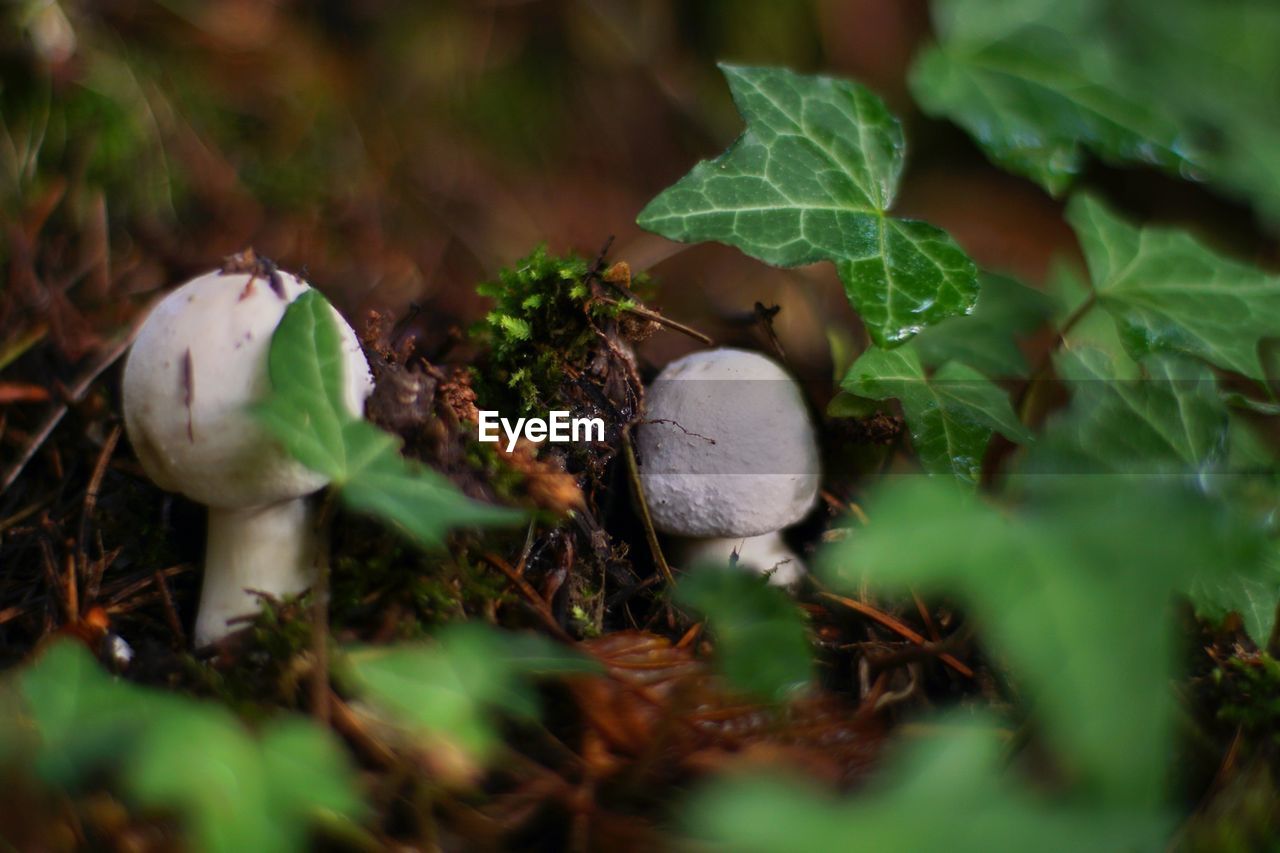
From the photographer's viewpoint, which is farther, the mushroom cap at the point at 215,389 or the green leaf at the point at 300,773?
the mushroom cap at the point at 215,389

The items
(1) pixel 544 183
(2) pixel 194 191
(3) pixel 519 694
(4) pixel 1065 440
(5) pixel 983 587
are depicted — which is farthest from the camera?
(1) pixel 544 183

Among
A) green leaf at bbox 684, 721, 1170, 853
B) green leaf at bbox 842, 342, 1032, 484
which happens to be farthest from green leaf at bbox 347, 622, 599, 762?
green leaf at bbox 842, 342, 1032, 484

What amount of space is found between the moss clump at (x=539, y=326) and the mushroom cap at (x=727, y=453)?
0.19m

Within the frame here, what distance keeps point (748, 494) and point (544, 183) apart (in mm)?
1901

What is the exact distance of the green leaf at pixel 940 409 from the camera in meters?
1.43

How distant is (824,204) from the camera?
4.89ft

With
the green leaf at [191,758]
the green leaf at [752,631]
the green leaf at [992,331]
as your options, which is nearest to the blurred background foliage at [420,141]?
the green leaf at [992,331]

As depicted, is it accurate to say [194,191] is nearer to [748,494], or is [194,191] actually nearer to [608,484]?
[608,484]

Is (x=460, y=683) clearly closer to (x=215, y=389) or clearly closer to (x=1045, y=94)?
(x=215, y=389)

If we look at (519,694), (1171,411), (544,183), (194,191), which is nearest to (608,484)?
(519,694)

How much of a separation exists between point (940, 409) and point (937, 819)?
0.84 meters

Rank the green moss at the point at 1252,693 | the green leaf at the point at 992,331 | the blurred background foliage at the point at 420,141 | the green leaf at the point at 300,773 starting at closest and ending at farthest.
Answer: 1. the green leaf at the point at 300,773
2. the green moss at the point at 1252,693
3. the green leaf at the point at 992,331
4. the blurred background foliage at the point at 420,141

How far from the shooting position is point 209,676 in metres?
1.18

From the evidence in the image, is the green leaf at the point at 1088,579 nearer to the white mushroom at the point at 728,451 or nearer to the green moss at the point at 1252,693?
the green moss at the point at 1252,693
